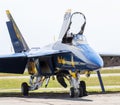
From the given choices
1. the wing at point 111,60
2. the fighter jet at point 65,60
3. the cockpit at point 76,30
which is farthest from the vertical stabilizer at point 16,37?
the cockpit at point 76,30

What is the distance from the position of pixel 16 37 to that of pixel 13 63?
3554 millimetres

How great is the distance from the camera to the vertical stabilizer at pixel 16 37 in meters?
29.2

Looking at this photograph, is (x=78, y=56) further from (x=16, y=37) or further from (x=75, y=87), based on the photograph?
(x=16, y=37)

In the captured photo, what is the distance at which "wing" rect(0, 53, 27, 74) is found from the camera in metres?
25.5

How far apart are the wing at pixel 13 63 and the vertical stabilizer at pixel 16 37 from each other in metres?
2.06

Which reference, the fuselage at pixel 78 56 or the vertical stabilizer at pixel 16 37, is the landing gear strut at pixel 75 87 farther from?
the vertical stabilizer at pixel 16 37

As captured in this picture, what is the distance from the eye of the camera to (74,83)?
22.4 meters


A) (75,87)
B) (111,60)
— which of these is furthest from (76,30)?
(111,60)

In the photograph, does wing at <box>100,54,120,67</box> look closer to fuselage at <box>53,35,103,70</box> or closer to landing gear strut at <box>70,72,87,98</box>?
fuselage at <box>53,35,103,70</box>

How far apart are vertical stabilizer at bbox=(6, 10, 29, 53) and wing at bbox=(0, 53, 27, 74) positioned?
6.76 ft

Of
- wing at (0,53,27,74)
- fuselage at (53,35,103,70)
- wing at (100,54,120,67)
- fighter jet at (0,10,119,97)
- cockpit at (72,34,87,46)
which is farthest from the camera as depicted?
wing at (100,54,120,67)

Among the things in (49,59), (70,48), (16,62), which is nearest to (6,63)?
(16,62)

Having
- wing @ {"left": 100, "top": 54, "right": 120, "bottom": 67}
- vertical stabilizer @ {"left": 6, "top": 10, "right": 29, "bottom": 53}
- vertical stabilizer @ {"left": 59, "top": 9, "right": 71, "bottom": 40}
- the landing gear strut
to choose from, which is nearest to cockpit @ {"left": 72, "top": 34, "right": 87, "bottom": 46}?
vertical stabilizer @ {"left": 59, "top": 9, "right": 71, "bottom": 40}

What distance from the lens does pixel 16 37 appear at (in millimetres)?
29750
